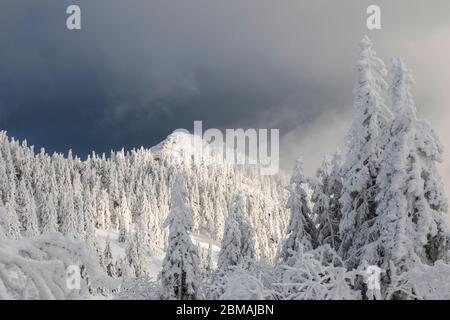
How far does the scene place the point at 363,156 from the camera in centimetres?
1709

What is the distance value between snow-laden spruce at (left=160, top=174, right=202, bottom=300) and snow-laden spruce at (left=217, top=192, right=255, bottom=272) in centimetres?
642

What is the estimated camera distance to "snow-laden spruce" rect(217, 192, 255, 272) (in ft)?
94.3

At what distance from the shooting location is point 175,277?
71.3 ft

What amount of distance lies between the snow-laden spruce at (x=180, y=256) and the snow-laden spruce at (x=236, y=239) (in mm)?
6415

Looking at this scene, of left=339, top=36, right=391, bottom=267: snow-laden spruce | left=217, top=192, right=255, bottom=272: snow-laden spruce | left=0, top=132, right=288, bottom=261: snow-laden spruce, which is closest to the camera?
left=339, top=36, right=391, bottom=267: snow-laden spruce

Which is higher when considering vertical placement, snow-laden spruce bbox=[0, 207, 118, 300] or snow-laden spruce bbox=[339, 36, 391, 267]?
snow-laden spruce bbox=[339, 36, 391, 267]

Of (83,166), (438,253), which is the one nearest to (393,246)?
(438,253)

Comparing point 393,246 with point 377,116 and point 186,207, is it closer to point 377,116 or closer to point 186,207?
point 377,116

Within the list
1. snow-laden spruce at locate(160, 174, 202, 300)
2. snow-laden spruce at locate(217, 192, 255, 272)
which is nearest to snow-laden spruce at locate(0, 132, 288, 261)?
snow-laden spruce at locate(217, 192, 255, 272)

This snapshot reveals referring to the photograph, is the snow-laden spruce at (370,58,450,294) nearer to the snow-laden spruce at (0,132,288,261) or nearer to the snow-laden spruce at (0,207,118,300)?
the snow-laden spruce at (0,207,118,300)

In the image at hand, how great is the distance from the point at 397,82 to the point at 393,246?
5686mm

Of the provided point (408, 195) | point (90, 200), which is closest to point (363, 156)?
point (408, 195)

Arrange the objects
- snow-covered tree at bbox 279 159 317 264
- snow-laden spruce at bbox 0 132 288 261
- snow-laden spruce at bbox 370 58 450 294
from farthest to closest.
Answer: snow-laden spruce at bbox 0 132 288 261 → snow-covered tree at bbox 279 159 317 264 → snow-laden spruce at bbox 370 58 450 294
